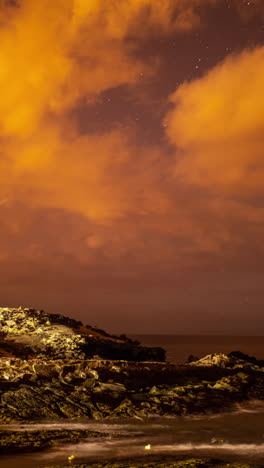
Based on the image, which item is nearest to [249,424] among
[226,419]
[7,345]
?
[226,419]

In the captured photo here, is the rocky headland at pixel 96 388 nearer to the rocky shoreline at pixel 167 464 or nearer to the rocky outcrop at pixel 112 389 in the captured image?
the rocky outcrop at pixel 112 389

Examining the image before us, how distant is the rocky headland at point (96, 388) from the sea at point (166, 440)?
566 millimetres

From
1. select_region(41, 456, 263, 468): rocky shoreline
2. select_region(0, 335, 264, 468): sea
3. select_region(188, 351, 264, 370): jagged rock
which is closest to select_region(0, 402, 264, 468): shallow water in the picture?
select_region(0, 335, 264, 468): sea

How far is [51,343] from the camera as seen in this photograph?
25719 millimetres

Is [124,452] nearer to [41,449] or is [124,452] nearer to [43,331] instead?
[41,449]

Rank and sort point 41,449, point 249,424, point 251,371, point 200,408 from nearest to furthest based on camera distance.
Result: point 41,449 → point 249,424 → point 200,408 → point 251,371

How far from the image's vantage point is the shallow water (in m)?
11.5

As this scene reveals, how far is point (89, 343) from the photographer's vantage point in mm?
26109

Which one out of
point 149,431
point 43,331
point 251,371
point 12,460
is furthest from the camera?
point 43,331

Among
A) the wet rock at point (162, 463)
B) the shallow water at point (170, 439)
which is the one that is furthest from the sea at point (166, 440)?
the wet rock at point (162, 463)

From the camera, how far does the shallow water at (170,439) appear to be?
1150 centimetres

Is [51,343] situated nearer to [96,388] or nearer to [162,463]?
[96,388]

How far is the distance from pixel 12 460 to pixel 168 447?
400 centimetres

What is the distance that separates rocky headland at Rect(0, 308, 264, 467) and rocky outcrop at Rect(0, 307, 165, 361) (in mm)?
86
